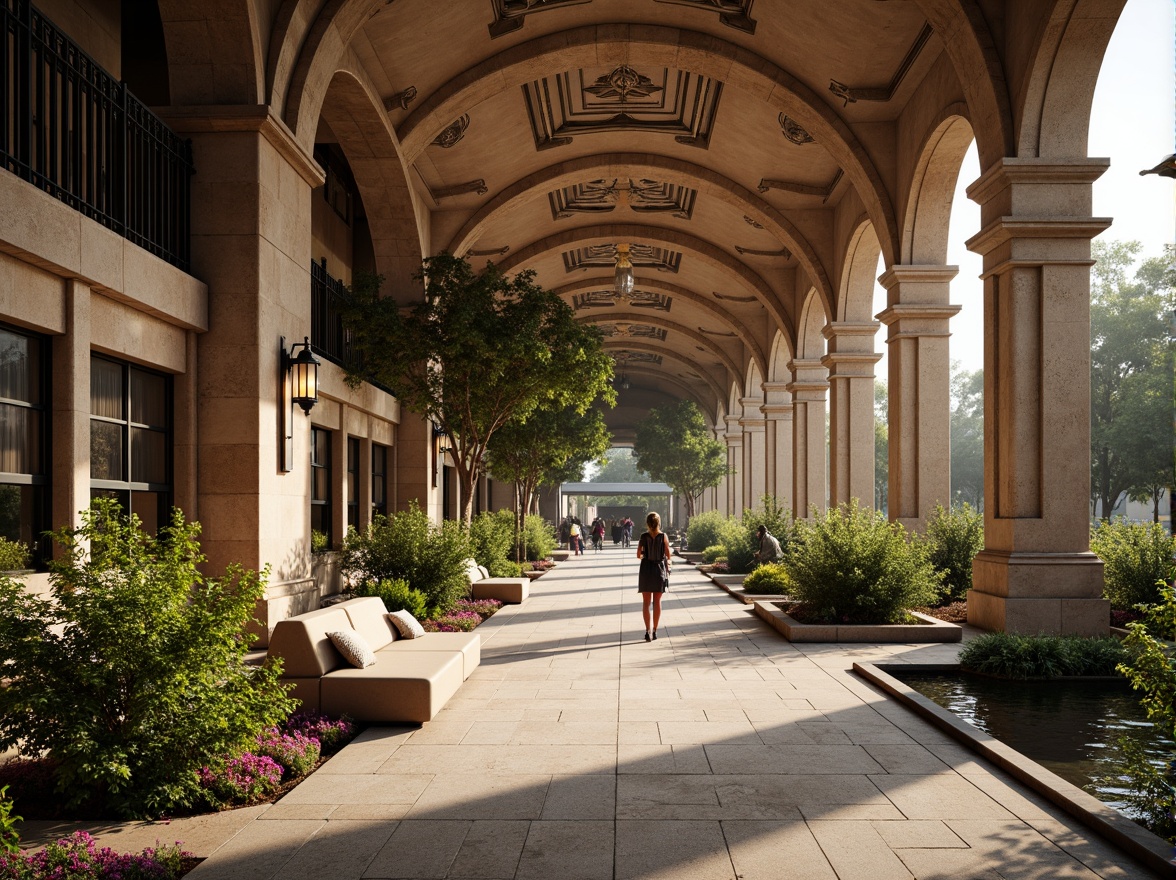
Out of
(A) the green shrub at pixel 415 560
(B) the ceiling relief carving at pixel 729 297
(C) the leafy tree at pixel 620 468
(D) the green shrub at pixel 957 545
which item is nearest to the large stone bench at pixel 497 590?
(A) the green shrub at pixel 415 560

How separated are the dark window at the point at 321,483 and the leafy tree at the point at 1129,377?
35855 mm

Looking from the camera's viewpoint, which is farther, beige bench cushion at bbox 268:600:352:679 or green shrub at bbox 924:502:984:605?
green shrub at bbox 924:502:984:605

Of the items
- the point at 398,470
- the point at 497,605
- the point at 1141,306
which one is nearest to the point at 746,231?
the point at 398,470

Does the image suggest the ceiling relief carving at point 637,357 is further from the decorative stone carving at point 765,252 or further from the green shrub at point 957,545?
the green shrub at point 957,545

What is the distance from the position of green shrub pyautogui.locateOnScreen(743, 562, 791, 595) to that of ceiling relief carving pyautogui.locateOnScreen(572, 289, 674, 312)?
1748 cm

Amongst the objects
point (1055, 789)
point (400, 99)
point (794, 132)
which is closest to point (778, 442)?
point (794, 132)

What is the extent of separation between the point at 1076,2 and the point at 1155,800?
8171mm

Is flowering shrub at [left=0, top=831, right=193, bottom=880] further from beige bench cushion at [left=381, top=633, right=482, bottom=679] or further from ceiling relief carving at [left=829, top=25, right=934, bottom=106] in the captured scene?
ceiling relief carving at [left=829, top=25, right=934, bottom=106]

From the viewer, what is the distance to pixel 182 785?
4910mm

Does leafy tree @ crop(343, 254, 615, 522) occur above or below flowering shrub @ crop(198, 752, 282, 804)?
above

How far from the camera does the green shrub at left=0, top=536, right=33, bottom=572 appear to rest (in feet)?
22.1

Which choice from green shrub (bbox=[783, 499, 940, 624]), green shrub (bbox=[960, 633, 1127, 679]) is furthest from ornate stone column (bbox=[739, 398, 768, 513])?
green shrub (bbox=[960, 633, 1127, 679])

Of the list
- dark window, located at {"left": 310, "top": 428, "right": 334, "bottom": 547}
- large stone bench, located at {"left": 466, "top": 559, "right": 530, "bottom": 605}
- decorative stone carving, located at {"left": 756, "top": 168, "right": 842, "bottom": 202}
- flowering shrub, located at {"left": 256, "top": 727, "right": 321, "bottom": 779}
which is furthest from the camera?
decorative stone carving, located at {"left": 756, "top": 168, "right": 842, "bottom": 202}

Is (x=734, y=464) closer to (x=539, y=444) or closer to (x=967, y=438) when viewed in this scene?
(x=539, y=444)
